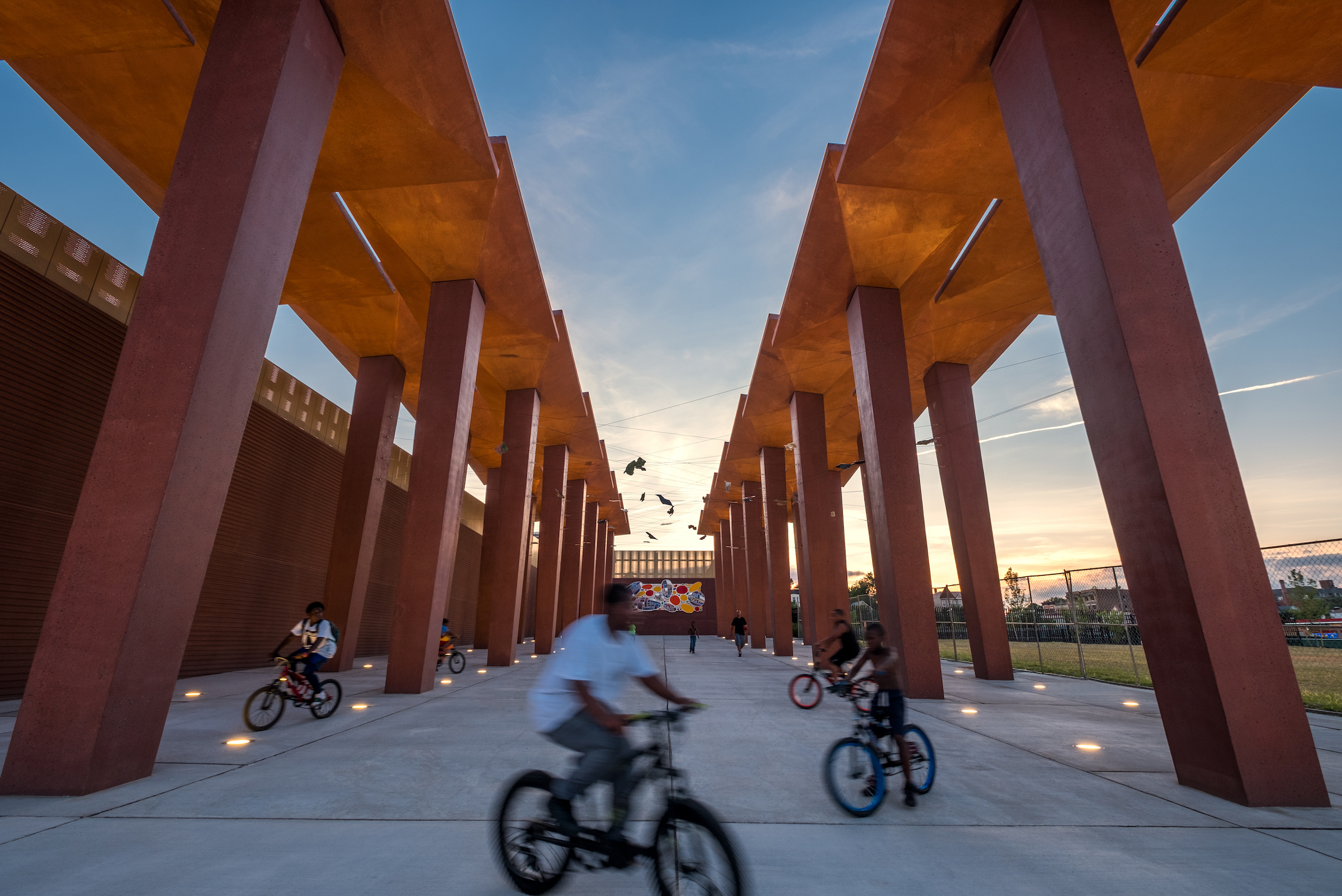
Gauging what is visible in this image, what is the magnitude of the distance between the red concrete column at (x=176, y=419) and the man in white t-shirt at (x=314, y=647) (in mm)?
2601

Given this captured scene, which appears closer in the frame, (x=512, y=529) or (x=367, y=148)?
(x=367, y=148)

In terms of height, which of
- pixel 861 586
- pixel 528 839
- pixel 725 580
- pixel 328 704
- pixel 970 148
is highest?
pixel 970 148

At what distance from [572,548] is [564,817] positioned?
24643 millimetres

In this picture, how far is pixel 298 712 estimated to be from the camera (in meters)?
8.83

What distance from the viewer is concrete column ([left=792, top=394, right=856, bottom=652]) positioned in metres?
17.2

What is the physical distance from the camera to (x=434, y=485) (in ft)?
38.2

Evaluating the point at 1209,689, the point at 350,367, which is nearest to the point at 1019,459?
the point at 1209,689

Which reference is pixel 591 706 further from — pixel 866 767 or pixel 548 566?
pixel 548 566

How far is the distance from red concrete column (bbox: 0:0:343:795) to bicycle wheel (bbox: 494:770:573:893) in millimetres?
3920

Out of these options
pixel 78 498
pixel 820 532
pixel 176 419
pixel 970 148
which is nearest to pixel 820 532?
pixel 820 532


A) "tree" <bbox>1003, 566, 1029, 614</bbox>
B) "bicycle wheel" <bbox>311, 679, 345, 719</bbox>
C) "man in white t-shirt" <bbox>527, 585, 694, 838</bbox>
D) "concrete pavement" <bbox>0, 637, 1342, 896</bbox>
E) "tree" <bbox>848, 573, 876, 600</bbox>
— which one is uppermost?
"tree" <bbox>848, 573, 876, 600</bbox>

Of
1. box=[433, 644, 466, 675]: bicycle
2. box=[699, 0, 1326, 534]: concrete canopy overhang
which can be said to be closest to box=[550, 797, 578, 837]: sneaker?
box=[699, 0, 1326, 534]: concrete canopy overhang

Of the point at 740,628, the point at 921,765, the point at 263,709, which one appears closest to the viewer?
the point at 921,765

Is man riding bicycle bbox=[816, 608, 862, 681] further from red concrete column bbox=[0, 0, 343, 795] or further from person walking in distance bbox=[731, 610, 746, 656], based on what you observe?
person walking in distance bbox=[731, 610, 746, 656]
